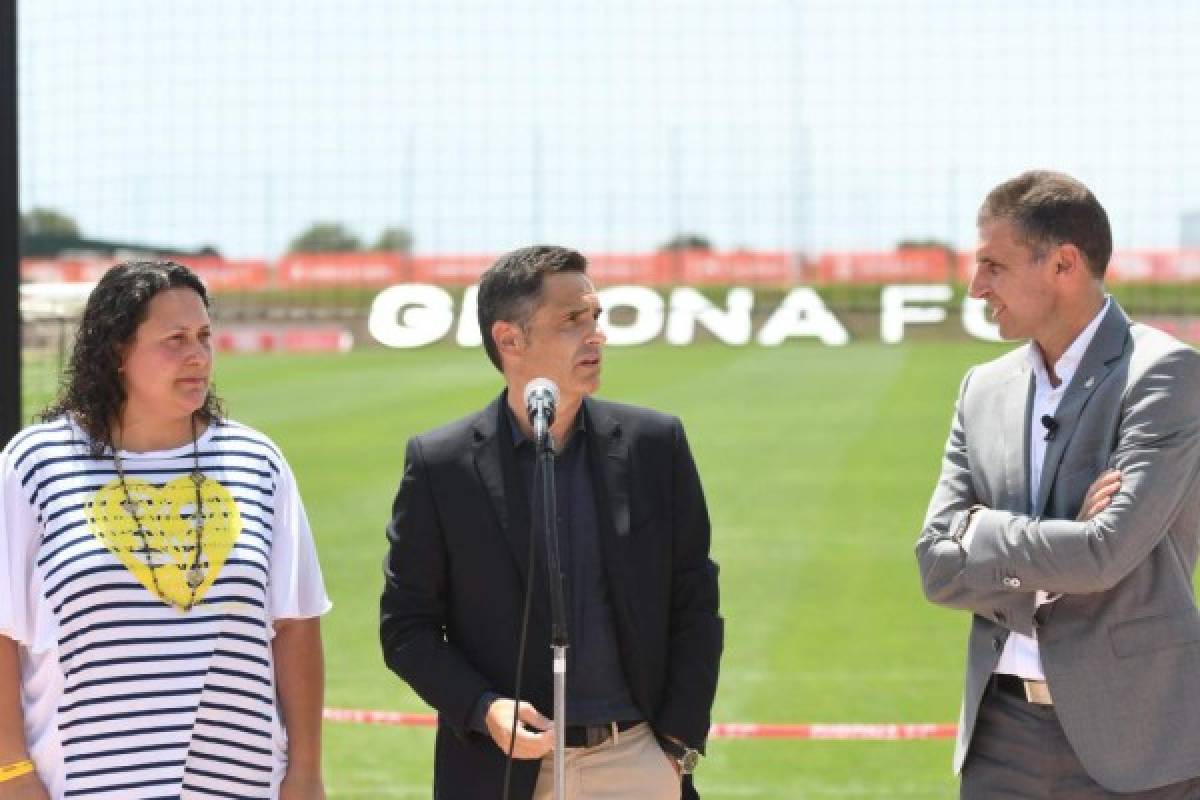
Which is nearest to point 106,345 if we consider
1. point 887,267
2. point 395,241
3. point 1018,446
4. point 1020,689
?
point 1018,446

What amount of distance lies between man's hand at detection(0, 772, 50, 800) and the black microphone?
3.63ft

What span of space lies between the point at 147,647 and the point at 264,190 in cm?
1014

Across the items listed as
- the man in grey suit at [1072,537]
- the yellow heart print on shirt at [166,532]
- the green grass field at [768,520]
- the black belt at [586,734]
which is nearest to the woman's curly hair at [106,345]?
the yellow heart print on shirt at [166,532]

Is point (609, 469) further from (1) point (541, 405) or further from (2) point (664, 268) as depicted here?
(2) point (664, 268)

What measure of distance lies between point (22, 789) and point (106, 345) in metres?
0.80

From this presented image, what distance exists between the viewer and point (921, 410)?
70.3 ft

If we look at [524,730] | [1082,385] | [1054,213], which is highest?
[1054,213]

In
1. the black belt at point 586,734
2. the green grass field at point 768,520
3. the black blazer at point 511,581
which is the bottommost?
the green grass field at point 768,520

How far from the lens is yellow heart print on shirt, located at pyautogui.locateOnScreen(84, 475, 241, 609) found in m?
3.13

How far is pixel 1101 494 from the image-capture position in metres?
3.13

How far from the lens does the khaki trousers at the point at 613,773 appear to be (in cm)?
322

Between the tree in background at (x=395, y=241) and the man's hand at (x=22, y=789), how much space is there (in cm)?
1337

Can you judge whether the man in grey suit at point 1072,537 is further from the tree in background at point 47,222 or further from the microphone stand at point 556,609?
the tree in background at point 47,222

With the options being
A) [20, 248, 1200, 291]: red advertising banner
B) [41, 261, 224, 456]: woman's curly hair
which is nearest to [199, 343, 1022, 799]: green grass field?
[20, 248, 1200, 291]: red advertising banner
